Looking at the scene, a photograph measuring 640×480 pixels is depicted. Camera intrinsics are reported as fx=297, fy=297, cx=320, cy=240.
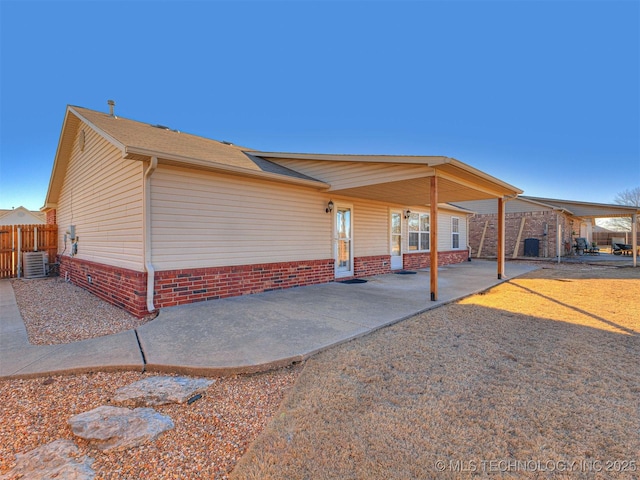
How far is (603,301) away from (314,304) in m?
6.18

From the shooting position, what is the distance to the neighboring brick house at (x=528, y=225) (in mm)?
17812

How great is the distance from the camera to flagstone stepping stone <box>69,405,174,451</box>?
2.00m

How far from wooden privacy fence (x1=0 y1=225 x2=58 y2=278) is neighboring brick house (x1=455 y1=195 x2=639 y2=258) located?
22.3m

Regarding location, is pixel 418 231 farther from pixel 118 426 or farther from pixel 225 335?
pixel 118 426

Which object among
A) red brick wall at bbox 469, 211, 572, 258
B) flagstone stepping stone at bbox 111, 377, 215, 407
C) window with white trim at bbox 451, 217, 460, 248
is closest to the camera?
flagstone stepping stone at bbox 111, 377, 215, 407

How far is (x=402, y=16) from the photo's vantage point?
38.4ft

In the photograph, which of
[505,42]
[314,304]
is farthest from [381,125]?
[314,304]

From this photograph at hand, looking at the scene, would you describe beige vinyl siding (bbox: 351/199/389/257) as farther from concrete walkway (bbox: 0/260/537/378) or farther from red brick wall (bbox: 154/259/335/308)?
concrete walkway (bbox: 0/260/537/378)

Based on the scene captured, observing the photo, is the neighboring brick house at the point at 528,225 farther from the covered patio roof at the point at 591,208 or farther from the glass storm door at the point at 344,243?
the glass storm door at the point at 344,243

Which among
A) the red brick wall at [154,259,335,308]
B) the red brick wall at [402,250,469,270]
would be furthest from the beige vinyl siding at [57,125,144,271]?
the red brick wall at [402,250,469,270]

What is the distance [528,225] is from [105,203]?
857 inches

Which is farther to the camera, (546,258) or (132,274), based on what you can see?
(546,258)

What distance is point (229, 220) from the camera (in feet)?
20.6

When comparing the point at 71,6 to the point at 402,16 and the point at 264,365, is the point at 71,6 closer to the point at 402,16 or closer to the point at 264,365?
the point at 402,16
